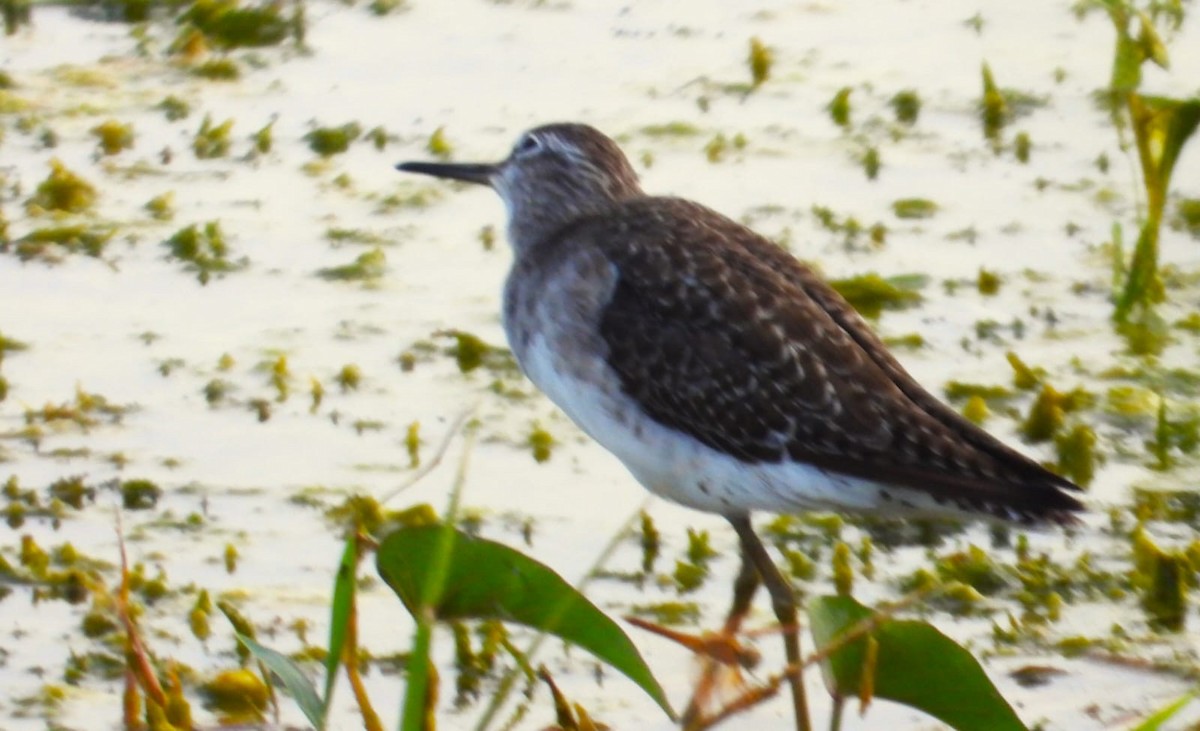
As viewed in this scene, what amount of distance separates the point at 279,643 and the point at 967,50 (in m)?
6.01

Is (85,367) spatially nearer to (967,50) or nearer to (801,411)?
(801,411)

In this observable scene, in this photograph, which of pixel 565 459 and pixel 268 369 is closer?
pixel 565 459

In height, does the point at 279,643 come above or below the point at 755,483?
below

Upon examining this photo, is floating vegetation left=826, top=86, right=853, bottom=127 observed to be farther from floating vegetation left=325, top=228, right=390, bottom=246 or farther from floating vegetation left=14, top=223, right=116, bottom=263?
floating vegetation left=14, top=223, right=116, bottom=263

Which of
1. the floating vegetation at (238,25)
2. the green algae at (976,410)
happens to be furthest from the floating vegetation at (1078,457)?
the floating vegetation at (238,25)

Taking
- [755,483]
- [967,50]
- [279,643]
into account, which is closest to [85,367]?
[279,643]

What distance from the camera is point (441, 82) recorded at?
1020 cm

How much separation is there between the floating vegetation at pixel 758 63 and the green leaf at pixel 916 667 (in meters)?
6.09

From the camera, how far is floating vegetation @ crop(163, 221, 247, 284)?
820 centimetres

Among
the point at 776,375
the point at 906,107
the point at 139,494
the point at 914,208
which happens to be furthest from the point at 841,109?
the point at 776,375

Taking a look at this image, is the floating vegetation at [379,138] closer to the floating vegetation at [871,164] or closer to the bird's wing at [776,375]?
the floating vegetation at [871,164]

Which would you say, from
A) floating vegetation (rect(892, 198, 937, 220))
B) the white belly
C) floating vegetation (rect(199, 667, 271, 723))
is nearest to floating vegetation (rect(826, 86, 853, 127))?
floating vegetation (rect(892, 198, 937, 220))

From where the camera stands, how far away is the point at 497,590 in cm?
435

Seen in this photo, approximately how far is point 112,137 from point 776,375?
449cm
